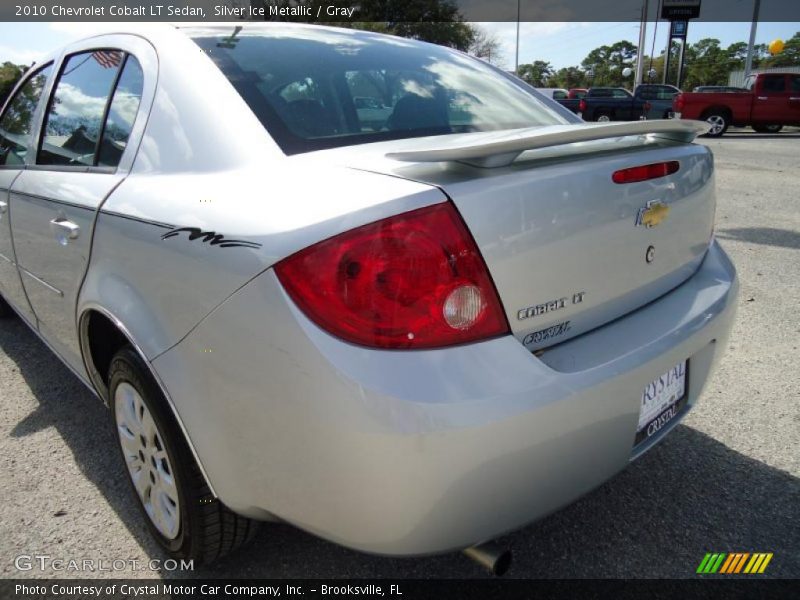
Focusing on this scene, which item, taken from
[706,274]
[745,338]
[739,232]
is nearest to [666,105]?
[739,232]

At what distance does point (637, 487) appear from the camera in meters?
2.29

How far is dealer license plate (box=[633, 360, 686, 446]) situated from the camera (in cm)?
170

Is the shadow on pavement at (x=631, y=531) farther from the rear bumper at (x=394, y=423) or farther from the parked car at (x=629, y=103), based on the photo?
the parked car at (x=629, y=103)

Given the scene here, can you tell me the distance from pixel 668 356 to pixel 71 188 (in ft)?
6.66

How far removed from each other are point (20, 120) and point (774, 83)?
2194cm

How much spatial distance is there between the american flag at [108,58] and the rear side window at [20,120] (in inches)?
25.9

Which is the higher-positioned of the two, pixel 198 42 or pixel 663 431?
pixel 198 42

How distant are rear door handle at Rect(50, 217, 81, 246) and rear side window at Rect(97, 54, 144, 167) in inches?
9.3

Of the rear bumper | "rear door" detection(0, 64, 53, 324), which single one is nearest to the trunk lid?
the rear bumper

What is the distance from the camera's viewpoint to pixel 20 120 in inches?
124

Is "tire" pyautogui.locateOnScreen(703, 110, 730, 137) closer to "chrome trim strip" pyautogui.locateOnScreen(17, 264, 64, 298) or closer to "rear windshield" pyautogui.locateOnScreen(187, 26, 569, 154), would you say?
"rear windshield" pyautogui.locateOnScreen(187, 26, 569, 154)

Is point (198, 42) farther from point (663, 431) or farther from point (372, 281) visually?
point (663, 431)

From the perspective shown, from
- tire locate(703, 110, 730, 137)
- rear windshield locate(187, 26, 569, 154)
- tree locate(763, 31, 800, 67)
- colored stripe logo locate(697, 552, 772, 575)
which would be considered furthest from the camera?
tree locate(763, 31, 800, 67)

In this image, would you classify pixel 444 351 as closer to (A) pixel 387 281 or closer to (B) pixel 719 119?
(A) pixel 387 281
